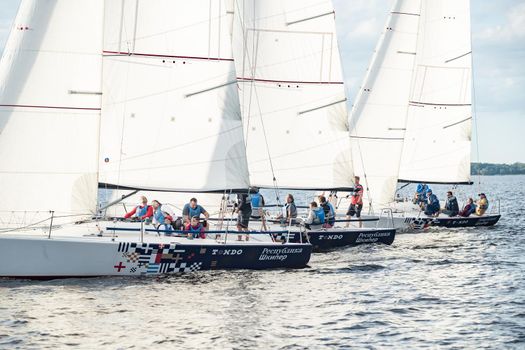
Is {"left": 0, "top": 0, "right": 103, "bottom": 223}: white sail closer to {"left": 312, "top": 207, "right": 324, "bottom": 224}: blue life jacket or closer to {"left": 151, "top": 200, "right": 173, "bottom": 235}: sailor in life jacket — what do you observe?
{"left": 151, "top": 200, "right": 173, "bottom": 235}: sailor in life jacket

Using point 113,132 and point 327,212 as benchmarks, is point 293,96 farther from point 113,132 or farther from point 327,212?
point 113,132

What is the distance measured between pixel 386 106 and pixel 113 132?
22.2 meters

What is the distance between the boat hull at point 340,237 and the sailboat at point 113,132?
5.05 meters

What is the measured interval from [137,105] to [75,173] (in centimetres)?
285

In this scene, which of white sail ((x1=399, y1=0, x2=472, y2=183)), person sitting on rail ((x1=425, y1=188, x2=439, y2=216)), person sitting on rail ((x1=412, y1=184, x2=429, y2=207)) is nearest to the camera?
person sitting on rail ((x1=425, y1=188, x2=439, y2=216))

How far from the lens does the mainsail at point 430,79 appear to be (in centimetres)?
4653

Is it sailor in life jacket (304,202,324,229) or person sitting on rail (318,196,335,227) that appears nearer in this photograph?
sailor in life jacket (304,202,324,229)

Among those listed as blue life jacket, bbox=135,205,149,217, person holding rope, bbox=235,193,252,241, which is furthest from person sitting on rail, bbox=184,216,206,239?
person holding rope, bbox=235,193,252,241

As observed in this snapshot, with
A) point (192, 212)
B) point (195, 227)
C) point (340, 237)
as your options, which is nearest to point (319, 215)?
point (340, 237)

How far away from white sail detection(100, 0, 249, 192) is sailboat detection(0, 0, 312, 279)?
0.03 metres

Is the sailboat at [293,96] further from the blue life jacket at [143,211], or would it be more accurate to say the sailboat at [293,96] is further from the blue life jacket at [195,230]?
the blue life jacket at [195,230]

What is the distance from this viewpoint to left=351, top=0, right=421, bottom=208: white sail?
148 ft

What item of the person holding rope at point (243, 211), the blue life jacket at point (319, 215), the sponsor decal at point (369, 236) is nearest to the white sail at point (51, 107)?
the person holding rope at point (243, 211)

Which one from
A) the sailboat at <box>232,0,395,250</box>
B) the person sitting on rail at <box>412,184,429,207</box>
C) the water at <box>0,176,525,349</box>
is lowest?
the water at <box>0,176,525,349</box>
